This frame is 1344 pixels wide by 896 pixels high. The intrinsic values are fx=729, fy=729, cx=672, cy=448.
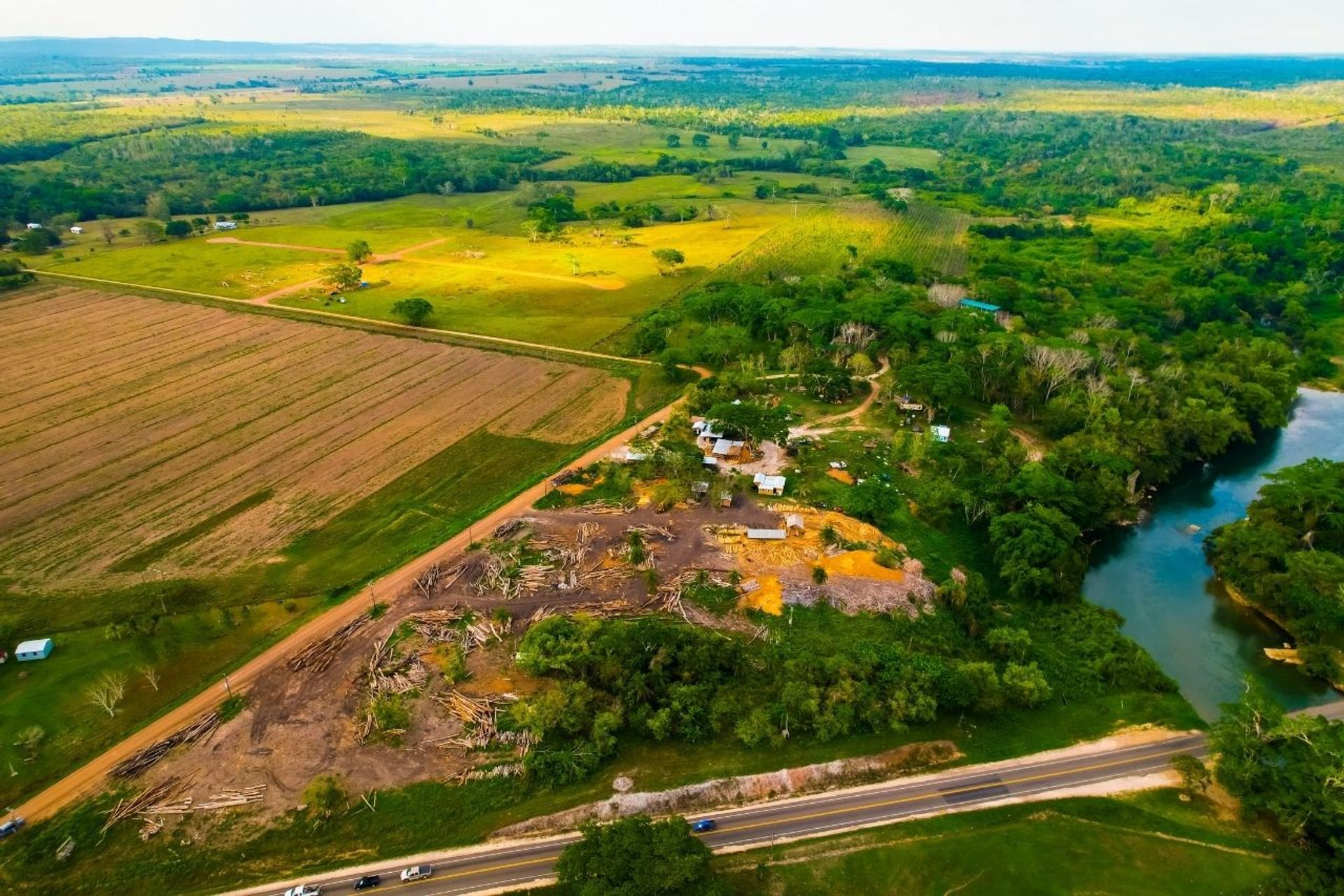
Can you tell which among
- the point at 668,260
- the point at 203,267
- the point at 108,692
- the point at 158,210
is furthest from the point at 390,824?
the point at 158,210

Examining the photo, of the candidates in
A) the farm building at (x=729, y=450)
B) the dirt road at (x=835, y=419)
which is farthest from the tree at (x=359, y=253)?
the dirt road at (x=835, y=419)

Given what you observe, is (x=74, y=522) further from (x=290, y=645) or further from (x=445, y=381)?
(x=445, y=381)

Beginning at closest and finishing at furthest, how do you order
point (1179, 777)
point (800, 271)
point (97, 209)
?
point (1179, 777) < point (800, 271) < point (97, 209)

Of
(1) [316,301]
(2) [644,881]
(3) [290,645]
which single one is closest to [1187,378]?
(2) [644,881]

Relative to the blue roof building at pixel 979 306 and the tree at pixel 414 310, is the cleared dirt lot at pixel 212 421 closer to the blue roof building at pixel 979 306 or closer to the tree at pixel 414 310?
the tree at pixel 414 310

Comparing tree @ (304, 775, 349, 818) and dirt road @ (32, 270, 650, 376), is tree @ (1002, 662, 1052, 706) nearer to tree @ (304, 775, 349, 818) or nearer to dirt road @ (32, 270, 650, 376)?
tree @ (304, 775, 349, 818)

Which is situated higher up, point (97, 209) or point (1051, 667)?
point (97, 209)

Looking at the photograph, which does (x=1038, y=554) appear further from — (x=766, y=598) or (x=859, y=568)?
(x=766, y=598)
